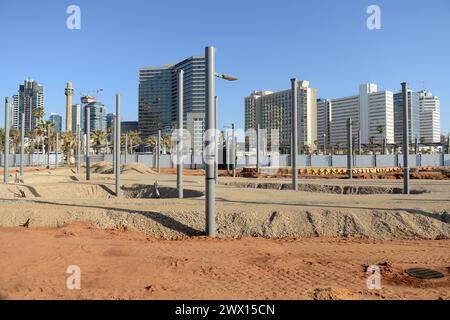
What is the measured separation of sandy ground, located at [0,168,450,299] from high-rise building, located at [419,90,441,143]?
14010 cm

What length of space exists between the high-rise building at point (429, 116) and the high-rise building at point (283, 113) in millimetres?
39403

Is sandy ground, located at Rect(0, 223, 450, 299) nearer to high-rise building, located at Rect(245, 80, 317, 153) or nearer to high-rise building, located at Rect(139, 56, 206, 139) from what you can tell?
high-rise building, located at Rect(245, 80, 317, 153)

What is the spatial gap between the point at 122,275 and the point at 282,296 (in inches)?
118

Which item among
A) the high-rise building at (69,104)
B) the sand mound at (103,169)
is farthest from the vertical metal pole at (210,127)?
the high-rise building at (69,104)

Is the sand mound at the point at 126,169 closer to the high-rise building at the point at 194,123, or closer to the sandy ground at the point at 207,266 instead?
the high-rise building at the point at 194,123

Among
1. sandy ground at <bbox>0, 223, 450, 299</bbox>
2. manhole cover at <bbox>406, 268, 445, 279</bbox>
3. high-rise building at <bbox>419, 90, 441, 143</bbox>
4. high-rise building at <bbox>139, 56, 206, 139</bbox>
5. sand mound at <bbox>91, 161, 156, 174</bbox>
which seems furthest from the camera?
high-rise building at <bbox>419, 90, 441, 143</bbox>

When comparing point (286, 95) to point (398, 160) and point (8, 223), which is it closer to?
point (398, 160)

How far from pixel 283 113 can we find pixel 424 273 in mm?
113080

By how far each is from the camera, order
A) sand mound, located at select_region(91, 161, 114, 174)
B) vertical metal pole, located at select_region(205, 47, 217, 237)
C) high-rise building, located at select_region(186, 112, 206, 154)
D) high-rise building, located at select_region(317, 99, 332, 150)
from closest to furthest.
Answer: vertical metal pole, located at select_region(205, 47, 217, 237) < high-rise building, located at select_region(186, 112, 206, 154) < sand mound, located at select_region(91, 161, 114, 174) < high-rise building, located at select_region(317, 99, 332, 150)

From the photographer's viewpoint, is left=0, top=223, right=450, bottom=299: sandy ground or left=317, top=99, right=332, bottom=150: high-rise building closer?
left=0, top=223, right=450, bottom=299: sandy ground

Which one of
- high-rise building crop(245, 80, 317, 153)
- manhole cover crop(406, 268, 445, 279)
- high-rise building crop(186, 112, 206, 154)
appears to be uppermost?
high-rise building crop(245, 80, 317, 153)

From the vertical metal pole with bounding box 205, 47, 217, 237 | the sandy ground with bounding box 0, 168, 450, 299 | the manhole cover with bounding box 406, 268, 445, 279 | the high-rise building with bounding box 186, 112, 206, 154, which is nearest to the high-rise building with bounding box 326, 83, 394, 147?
the high-rise building with bounding box 186, 112, 206, 154

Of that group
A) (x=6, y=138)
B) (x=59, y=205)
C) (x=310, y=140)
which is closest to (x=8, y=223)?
(x=59, y=205)

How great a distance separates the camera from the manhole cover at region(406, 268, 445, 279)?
687 cm
